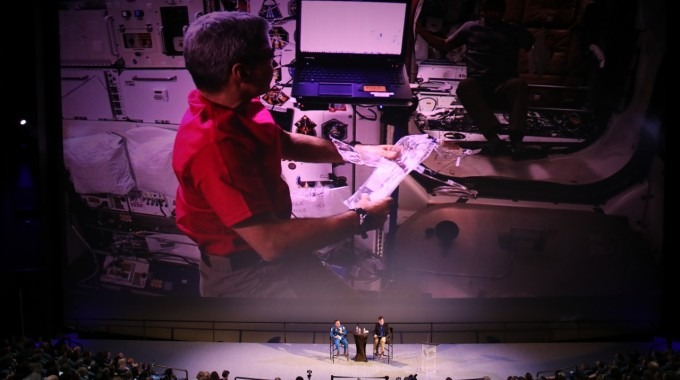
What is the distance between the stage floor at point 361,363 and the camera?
9.08m

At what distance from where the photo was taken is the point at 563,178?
9.97 meters

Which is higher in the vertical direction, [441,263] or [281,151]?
[281,151]

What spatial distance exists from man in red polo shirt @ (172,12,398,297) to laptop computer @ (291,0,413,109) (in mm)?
522

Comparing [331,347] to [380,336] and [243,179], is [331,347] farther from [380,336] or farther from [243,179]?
[243,179]

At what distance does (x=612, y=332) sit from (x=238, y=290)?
557 centimetres

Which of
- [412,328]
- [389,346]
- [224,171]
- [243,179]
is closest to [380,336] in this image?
[389,346]

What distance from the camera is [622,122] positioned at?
991cm

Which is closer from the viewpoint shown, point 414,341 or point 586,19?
point 586,19

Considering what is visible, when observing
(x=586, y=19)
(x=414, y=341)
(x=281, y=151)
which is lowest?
(x=414, y=341)

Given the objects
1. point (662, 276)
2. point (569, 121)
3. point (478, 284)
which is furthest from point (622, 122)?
point (478, 284)

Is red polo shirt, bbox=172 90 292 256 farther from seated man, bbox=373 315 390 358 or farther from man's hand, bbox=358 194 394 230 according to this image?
seated man, bbox=373 315 390 358

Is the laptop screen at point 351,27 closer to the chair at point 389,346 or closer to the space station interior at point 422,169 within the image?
the space station interior at point 422,169

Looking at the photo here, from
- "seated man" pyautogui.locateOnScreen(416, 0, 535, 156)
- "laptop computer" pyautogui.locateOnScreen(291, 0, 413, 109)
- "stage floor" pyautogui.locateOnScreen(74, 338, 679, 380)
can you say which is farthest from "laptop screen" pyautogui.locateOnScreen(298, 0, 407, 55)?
"stage floor" pyautogui.locateOnScreen(74, 338, 679, 380)

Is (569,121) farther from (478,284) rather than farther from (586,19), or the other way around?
(478,284)
